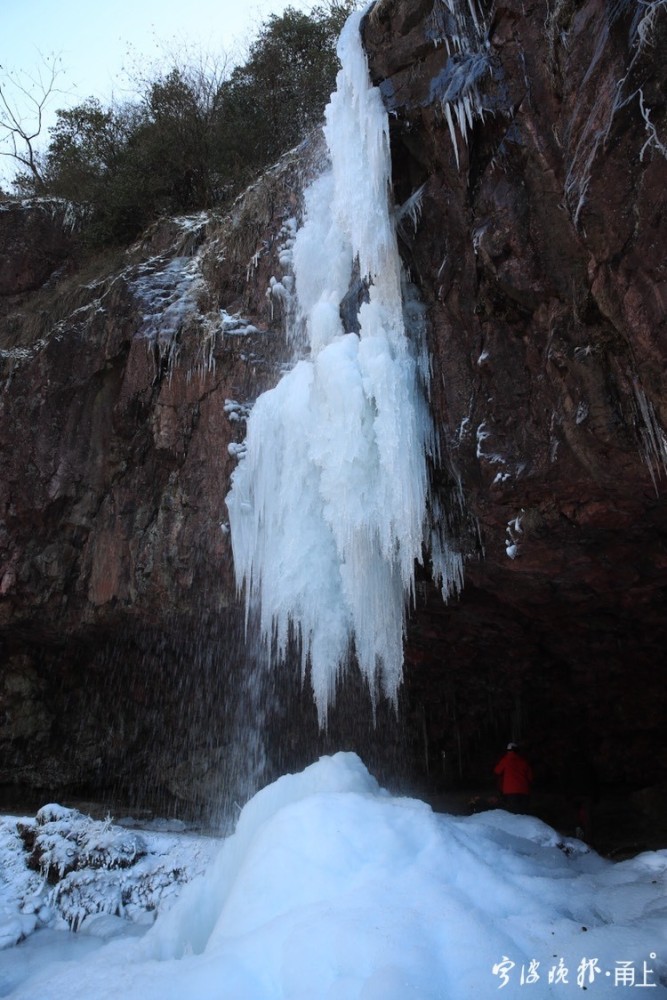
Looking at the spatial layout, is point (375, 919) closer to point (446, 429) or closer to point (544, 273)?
point (446, 429)

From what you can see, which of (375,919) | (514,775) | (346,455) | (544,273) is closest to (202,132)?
(346,455)

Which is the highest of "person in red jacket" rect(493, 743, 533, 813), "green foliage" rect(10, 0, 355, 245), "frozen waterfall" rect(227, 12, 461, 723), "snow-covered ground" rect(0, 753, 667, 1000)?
"green foliage" rect(10, 0, 355, 245)

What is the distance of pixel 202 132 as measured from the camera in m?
12.3

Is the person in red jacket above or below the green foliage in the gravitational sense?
below

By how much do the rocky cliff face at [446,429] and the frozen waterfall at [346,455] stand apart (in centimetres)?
30

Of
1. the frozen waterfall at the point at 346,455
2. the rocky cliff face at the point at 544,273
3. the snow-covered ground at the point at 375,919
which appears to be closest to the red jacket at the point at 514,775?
the frozen waterfall at the point at 346,455

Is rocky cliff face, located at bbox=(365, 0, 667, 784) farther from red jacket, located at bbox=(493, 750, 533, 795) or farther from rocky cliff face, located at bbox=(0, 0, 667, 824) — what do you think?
red jacket, located at bbox=(493, 750, 533, 795)

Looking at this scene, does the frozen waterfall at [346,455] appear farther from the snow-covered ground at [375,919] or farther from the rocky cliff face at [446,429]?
the snow-covered ground at [375,919]

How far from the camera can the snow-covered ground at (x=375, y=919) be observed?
2.91 meters

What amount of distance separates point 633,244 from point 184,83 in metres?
12.0

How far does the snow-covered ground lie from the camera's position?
9.56 feet

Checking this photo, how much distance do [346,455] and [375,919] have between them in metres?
4.23

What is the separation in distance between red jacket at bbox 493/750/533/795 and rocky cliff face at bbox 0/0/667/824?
1.58m

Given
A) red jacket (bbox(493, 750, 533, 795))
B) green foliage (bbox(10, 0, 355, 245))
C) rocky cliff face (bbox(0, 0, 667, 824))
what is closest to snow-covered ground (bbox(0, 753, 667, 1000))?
red jacket (bbox(493, 750, 533, 795))
